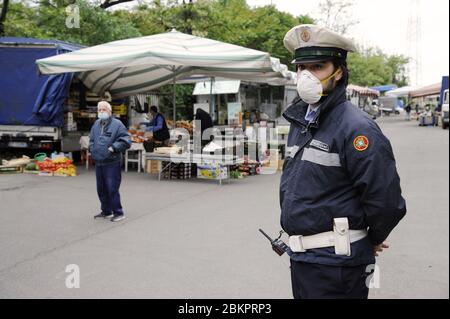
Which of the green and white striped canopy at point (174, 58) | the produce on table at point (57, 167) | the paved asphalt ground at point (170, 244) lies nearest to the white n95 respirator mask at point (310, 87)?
the paved asphalt ground at point (170, 244)

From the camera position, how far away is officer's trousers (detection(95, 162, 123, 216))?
25.4 feet

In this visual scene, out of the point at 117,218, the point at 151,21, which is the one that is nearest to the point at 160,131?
the point at 117,218

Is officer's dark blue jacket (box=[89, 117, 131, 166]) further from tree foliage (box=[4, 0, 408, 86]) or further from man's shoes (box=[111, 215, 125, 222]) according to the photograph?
tree foliage (box=[4, 0, 408, 86])

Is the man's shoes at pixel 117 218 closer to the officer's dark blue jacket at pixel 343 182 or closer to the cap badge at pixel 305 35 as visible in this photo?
the officer's dark blue jacket at pixel 343 182

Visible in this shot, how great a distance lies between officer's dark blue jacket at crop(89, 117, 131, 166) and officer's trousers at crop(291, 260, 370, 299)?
5526 mm

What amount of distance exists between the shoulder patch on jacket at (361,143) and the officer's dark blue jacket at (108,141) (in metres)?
5.72

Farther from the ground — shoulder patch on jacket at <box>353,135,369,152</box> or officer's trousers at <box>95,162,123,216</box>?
shoulder patch on jacket at <box>353,135,369,152</box>

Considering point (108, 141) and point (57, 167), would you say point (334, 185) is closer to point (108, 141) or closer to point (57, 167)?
point (108, 141)

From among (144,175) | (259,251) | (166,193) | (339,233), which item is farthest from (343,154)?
(144,175)

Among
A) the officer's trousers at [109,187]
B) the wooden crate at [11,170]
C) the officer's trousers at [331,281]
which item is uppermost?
the officer's trousers at [331,281]

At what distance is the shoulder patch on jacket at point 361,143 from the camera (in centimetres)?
232

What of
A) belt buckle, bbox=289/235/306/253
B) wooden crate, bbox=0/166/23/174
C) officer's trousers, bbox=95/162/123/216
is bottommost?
wooden crate, bbox=0/166/23/174

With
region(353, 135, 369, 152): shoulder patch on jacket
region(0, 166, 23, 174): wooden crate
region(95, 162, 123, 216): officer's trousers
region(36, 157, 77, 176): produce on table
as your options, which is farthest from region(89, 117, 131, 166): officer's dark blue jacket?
region(0, 166, 23, 174): wooden crate

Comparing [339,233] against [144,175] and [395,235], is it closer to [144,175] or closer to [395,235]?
[395,235]
